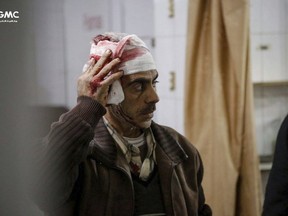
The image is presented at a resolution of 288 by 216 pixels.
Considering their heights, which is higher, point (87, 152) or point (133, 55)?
point (133, 55)

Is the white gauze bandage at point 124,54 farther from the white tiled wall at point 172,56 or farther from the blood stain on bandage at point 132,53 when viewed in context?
the white tiled wall at point 172,56

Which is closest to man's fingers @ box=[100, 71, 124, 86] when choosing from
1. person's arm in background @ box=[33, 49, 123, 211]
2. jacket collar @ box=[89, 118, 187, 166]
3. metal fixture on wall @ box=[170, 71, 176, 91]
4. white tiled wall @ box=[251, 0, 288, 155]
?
person's arm in background @ box=[33, 49, 123, 211]

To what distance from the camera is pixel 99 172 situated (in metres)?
0.91

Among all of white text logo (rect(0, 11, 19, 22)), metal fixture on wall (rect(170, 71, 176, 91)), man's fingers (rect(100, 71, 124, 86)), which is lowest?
metal fixture on wall (rect(170, 71, 176, 91))

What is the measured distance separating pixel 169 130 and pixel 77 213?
0.29 m

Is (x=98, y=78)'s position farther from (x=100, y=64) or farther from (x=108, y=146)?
(x=108, y=146)

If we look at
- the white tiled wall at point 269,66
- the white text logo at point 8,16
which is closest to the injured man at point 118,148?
the white text logo at point 8,16

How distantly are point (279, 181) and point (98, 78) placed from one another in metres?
0.74

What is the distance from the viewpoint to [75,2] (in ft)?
2.47

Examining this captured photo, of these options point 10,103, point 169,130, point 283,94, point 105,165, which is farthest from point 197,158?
point 283,94

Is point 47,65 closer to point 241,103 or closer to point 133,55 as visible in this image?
point 133,55

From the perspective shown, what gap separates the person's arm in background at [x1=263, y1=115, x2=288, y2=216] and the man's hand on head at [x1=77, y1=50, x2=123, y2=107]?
67 centimetres

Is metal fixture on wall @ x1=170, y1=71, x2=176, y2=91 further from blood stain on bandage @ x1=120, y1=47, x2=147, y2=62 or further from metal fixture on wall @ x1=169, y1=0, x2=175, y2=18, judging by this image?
blood stain on bandage @ x1=120, y1=47, x2=147, y2=62

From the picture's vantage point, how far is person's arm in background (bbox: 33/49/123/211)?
2.42ft
